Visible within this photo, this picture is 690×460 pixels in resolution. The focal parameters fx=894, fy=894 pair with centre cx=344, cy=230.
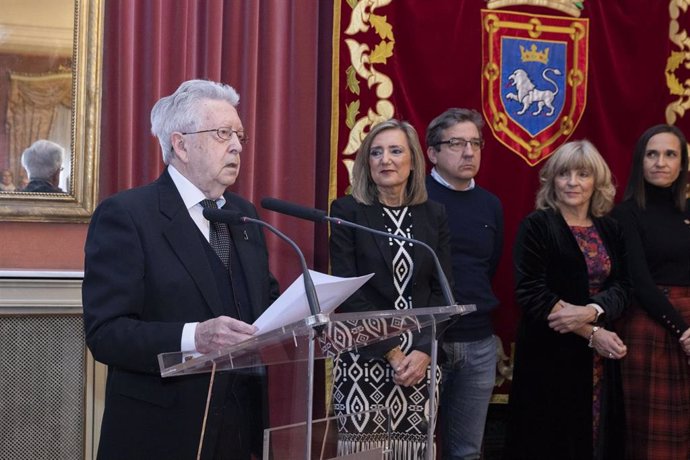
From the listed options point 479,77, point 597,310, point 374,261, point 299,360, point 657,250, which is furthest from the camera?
point 479,77

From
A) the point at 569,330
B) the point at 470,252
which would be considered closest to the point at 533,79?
the point at 470,252

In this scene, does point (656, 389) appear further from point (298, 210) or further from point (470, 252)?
point (298, 210)

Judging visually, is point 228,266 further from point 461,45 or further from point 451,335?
point 461,45

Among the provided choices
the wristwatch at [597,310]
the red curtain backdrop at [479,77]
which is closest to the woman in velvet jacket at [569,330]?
the wristwatch at [597,310]

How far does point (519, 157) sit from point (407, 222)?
1329 millimetres

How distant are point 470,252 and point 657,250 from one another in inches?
32.0

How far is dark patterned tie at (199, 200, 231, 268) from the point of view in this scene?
214 cm

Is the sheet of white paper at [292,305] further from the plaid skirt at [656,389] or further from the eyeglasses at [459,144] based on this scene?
the plaid skirt at [656,389]

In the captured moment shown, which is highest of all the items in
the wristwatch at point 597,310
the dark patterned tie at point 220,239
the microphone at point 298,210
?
the microphone at point 298,210

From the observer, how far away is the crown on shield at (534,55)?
4344 mm

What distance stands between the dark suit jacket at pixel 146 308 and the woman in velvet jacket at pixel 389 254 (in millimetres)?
719

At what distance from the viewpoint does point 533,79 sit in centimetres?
435

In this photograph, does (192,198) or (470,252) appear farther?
(470,252)

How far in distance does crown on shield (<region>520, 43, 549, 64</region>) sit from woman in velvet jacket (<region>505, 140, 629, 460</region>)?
84cm
